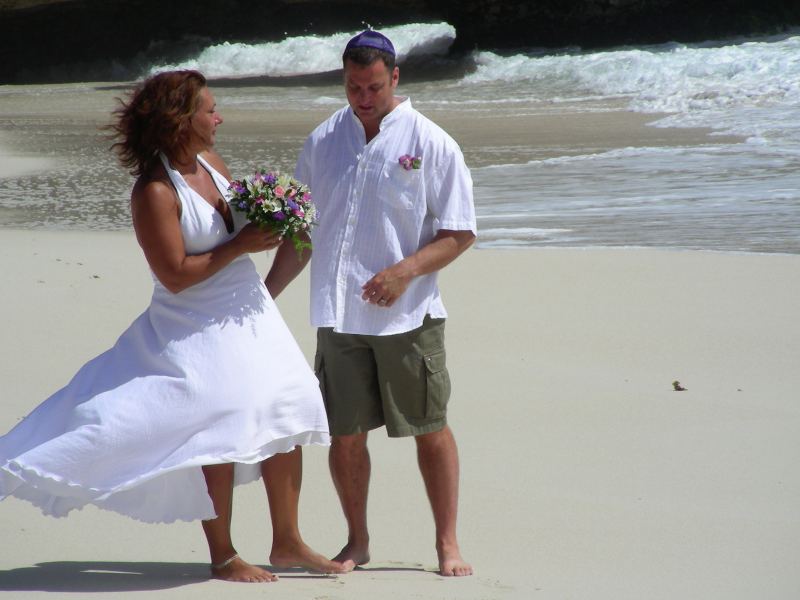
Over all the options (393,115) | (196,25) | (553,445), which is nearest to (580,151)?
(553,445)

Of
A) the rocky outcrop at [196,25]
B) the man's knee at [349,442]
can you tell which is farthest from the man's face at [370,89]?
the rocky outcrop at [196,25]

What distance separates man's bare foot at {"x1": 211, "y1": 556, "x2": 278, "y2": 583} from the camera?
3.34m

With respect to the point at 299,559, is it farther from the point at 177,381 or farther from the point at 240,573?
the point at 177,381

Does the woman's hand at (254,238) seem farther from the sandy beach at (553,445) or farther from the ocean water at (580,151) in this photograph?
the ocean water at (580,151)

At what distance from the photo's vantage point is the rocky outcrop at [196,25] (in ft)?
123

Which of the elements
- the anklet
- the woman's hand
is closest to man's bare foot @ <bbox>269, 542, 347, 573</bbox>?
the anklet

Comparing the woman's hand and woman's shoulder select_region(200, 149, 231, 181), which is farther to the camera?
woman's shoulder select_region(200, 149, 231, 181)

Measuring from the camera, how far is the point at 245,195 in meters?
3.24

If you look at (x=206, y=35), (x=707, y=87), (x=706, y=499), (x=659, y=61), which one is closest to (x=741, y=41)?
(x=659, y=61)

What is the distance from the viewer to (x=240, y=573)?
3350 millimetres

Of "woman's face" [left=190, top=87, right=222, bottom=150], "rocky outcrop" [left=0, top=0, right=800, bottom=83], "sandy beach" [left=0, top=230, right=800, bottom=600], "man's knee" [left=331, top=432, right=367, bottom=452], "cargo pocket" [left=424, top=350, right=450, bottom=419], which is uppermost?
"rocky outcrop" [left=0, top=0, right=800, bottom=83]

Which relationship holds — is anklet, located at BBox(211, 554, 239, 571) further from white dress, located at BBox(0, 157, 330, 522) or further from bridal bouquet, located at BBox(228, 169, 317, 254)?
bridal bouquet, located at BBox(228, 169, 317, 254)

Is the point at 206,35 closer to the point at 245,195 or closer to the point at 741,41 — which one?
the point at 741,41

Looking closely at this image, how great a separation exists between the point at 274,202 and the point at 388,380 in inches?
27.4
